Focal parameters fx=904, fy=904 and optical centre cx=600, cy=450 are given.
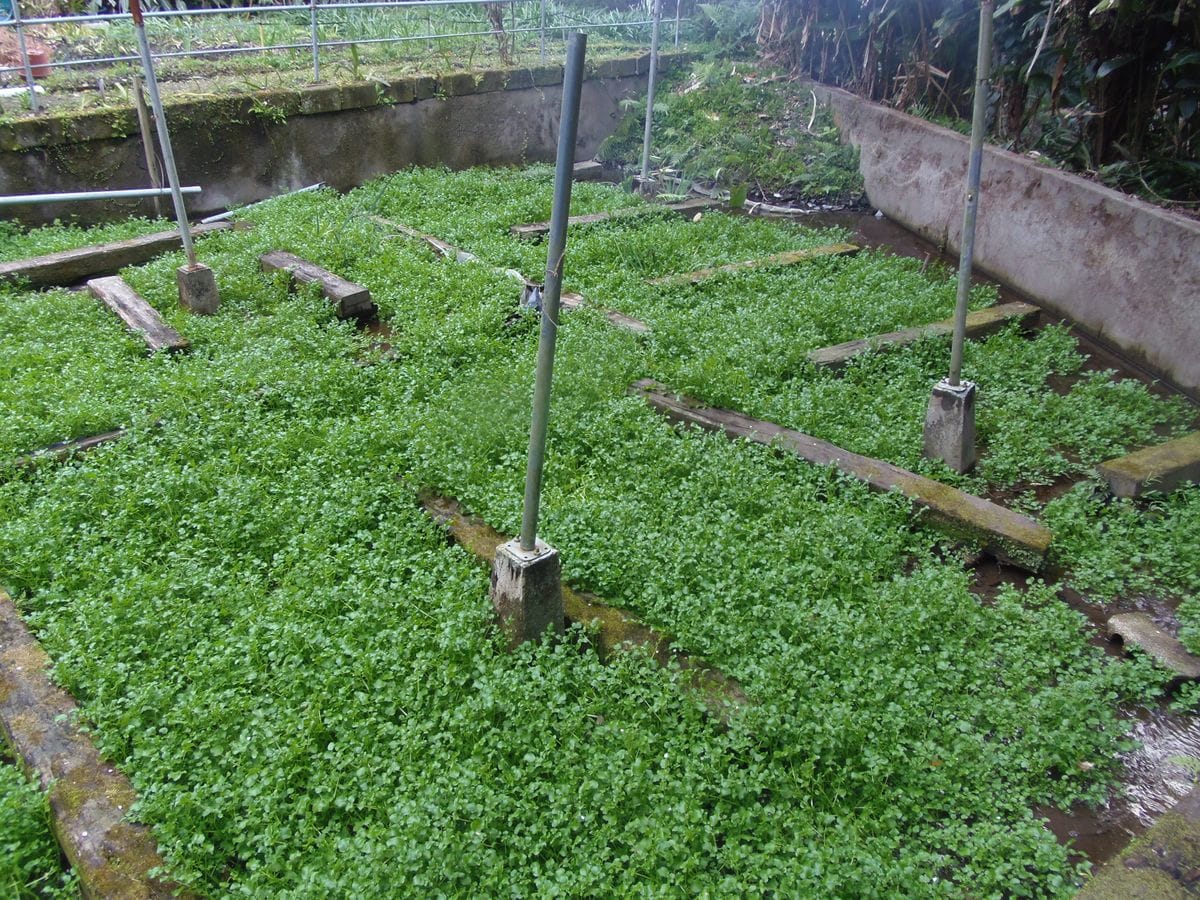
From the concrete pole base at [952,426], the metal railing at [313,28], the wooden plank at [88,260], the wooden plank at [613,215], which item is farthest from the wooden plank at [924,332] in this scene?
the wooden plank at [88,260]

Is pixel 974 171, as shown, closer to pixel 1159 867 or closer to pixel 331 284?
pixel 1159 867

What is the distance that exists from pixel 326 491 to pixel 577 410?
4.97 feet

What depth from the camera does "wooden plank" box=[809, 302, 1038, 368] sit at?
5.96 m

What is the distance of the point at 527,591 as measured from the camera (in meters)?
3.39

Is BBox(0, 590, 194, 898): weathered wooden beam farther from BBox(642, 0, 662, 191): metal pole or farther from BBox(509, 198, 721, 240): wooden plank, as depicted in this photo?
BBox(642, 0, 662, 191): metal pole

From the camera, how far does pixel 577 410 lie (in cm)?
519

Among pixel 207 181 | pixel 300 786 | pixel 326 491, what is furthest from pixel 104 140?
pixel 300 786

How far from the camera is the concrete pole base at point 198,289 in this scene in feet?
20.2

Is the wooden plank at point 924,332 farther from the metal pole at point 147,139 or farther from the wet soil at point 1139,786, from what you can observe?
the metal pole at point 147,139

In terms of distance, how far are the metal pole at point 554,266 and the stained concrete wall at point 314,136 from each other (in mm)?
6775

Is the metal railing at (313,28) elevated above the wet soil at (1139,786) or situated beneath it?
elevated above

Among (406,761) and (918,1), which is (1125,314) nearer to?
(918,1)

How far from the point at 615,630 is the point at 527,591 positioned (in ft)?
1.61

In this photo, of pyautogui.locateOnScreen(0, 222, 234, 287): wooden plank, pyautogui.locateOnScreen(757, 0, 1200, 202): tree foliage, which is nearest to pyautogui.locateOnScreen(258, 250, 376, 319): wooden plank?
pyautogui.locateOnScreen(0, 222, 234, 287): wooden plank
